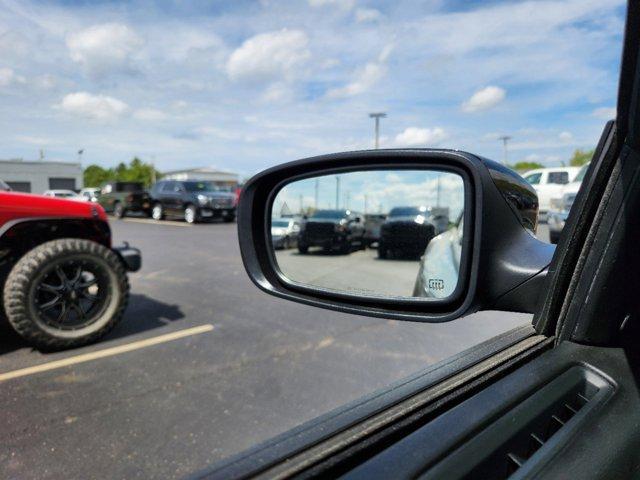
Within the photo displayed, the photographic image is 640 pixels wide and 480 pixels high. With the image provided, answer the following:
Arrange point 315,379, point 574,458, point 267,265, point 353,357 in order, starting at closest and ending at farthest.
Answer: point 574,458 → point 267,265 → point 315,379 → point 353,357

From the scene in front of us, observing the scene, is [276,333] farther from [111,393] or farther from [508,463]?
[508,463]

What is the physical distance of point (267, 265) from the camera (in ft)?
5.13

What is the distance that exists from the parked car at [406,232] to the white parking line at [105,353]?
11.3 feet

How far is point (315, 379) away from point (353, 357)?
1.92 ft

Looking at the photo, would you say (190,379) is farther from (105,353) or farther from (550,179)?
(550,179)

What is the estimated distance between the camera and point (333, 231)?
4.73ft

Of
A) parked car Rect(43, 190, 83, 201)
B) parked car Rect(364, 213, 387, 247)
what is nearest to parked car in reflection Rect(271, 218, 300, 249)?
parked car Rect(364, 213, 387, 247)

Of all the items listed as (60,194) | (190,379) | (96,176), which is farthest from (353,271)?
(96,176)

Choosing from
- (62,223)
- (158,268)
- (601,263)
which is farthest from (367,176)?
(158,268)

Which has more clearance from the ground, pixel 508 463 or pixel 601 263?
pixel 601 263

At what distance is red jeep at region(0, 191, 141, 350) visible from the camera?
3.98 metres

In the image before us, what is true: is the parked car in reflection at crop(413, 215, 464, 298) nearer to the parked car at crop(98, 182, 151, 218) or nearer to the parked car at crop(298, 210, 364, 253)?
the parked car at crop(298, 210, 364, 253)

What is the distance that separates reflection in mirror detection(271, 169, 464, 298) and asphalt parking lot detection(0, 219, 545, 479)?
50cm

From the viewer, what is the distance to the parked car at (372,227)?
4.21ft
